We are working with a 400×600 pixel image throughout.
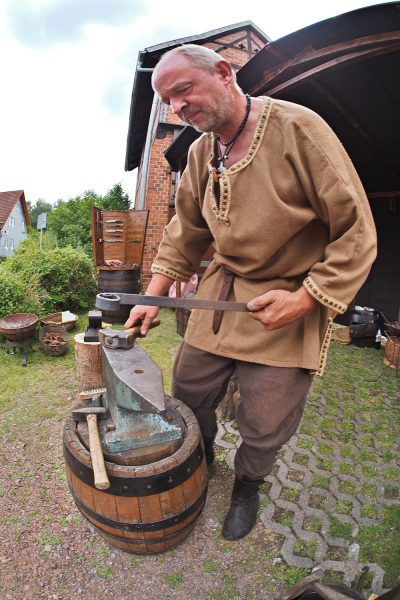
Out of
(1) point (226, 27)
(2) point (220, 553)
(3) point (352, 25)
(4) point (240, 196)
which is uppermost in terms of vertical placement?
(1) point (226, 27)

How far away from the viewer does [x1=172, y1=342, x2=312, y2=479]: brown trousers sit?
181 cm

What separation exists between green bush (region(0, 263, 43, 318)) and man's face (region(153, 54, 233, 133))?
491 cm

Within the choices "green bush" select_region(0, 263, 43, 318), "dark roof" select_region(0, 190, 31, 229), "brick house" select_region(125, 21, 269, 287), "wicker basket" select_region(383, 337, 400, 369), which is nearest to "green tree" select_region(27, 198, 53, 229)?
"dark roof" select_region(0, 190, 31, 229)

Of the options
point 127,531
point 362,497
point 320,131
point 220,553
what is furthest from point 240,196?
point 362,497

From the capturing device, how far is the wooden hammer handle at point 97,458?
140cm

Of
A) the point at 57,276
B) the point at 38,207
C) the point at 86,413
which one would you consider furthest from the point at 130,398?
the point at 38,207

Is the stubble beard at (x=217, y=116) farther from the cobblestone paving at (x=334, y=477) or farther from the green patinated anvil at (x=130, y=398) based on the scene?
the cobblestone paving at (x=334, y=477)

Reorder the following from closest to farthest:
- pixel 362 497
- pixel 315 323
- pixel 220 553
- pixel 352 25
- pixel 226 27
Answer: pixel 315 323 → pixel 220 553 → pixel 352 25 → pixel 362 497 → pixel 226 27

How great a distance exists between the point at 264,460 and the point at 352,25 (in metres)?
2.71

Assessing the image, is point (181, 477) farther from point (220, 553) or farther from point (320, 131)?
point (320, 131)

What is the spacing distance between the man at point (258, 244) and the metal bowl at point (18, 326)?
3.58 m

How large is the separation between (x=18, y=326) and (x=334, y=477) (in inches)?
172

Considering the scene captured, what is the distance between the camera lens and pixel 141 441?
1576mm

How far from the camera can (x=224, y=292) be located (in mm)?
1887
